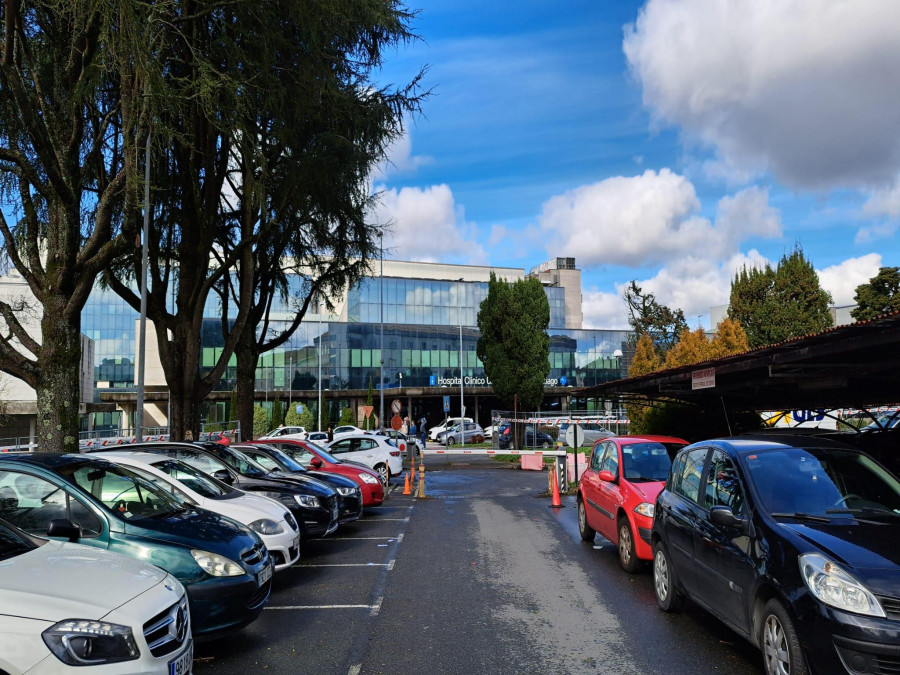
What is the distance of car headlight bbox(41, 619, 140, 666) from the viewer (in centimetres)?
364

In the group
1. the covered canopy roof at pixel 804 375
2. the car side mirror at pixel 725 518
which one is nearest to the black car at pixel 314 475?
the covered canopy roof at pixel 804 375

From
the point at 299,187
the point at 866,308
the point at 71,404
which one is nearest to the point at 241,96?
the point at 299,187

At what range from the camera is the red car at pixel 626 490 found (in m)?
9.05

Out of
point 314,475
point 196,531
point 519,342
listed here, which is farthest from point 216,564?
point 519,342

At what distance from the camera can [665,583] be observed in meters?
7.36

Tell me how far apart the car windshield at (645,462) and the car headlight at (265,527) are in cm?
478

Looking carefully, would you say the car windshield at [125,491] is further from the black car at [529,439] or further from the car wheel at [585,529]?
the black car at [529,439]

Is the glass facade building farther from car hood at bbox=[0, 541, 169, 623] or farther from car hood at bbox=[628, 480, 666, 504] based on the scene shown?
car hood at bbox=[0, 541, 169, 623]

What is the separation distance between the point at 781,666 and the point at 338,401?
60048mm

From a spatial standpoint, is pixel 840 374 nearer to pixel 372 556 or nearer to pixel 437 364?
pixel 372 556

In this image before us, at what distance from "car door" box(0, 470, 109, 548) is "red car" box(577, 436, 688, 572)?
615cm

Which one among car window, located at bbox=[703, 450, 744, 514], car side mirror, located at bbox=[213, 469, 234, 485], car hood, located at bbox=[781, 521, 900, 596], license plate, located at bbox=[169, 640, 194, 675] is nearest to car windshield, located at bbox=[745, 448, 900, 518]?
car window, located at bbox=[703, 450, 744, 514]

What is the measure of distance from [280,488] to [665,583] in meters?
5.84

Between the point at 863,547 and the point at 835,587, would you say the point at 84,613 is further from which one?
the point at 863,547
